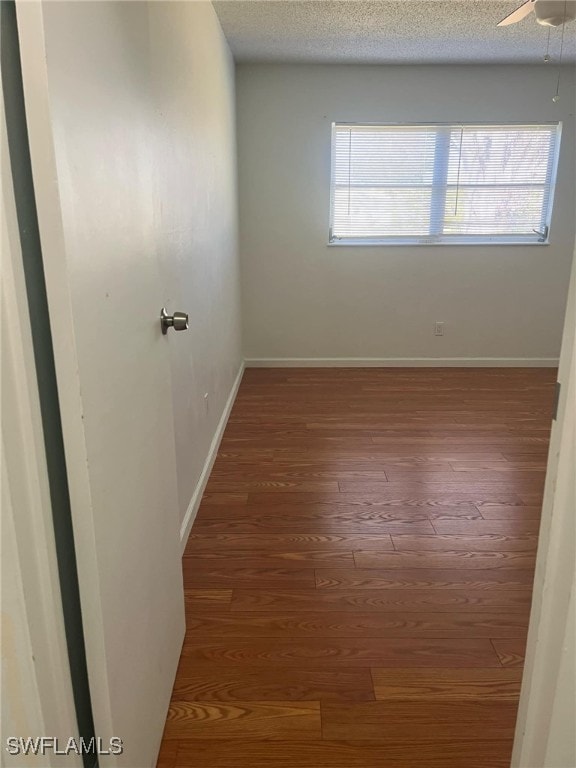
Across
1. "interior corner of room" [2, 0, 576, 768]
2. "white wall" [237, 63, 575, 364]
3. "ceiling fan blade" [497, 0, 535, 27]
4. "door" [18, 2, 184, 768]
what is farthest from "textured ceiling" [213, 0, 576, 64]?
"door" [18, 2, 184, 768]

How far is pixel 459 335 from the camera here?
4.69 m

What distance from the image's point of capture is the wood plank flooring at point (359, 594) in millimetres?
1455

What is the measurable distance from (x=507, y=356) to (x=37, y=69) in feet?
15.0

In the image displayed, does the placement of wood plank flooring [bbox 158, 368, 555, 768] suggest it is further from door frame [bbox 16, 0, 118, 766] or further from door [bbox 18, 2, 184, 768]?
door frame [bbox 16, 0, 118, 766]

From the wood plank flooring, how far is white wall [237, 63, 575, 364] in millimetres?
1276

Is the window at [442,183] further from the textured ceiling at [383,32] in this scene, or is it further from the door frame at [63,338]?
the door frame at [63,338]

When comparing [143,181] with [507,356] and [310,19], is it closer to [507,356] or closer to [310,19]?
[310,19]

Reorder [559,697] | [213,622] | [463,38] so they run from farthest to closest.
→ [463,38] → [213,622] → [559,697]

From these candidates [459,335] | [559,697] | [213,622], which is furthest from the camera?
[459,335]

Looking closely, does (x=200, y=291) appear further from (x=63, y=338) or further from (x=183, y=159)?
(x=63, y=338)

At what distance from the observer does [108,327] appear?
3.32ft

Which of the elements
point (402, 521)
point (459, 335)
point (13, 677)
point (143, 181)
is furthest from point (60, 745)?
point (459, 335)

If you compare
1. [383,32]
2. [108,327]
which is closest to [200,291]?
[108,327]

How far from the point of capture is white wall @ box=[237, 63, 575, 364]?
13.6ft
